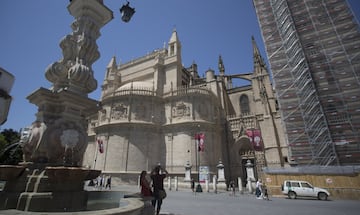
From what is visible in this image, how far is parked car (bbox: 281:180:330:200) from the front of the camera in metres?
11.0

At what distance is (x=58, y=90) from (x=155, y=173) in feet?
13.1

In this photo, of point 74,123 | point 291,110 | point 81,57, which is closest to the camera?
point 74,123

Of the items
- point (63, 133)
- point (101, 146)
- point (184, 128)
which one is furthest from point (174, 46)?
point (63, 133)

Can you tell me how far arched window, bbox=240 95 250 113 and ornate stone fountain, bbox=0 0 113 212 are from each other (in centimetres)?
2461

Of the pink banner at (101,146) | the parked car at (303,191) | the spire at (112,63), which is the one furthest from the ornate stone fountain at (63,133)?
the spire at (112,63)

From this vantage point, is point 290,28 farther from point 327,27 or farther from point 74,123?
point 74,123

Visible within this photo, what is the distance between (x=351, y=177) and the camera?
1219 cm

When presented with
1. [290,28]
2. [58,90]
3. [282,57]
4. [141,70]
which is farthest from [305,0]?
[58,90]

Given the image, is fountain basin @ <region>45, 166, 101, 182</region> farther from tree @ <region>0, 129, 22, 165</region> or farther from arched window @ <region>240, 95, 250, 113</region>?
arched window @ <region>240, 95, 250, 113</region>

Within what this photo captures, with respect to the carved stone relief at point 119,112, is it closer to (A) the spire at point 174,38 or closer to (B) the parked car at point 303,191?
(A) the spire at point 174,38

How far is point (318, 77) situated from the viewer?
18.6 meters

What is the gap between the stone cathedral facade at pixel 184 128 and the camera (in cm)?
2184

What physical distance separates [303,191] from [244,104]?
18110 millimetres

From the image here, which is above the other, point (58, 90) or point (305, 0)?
point (305, 0)
